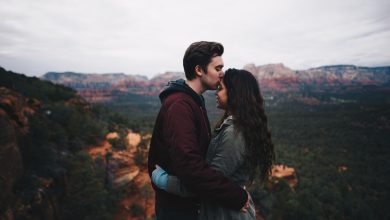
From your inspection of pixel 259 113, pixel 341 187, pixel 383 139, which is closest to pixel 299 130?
pixel 383 139

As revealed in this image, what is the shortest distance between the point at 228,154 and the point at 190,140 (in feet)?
1.05

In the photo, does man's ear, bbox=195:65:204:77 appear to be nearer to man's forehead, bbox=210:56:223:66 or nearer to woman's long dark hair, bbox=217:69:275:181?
man's forehead, bbox=210:56:223:66

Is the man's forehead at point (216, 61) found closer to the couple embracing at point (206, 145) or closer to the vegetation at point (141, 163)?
the couple embracing at point (206, 145)

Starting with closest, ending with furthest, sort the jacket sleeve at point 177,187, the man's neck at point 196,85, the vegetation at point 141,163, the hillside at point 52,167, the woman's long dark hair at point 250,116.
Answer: the jacket sleeve at point 177,187
the woman's long dark hair at point 250,116
the man's neck at point 196,85
the hillside at point 52,167
the vegetation at point 141,163

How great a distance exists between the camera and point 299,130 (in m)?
43.0

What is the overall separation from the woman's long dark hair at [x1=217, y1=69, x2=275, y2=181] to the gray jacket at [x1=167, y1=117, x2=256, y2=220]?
0.06 metres

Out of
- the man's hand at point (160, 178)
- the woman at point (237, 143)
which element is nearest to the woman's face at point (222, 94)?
the woman at point (237, 143)

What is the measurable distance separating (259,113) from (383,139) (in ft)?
160

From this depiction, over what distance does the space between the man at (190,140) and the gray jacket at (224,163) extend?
0.27 ft

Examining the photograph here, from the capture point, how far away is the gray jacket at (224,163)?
157 centimetres

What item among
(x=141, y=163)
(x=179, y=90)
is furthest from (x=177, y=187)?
(x=141, y=163)

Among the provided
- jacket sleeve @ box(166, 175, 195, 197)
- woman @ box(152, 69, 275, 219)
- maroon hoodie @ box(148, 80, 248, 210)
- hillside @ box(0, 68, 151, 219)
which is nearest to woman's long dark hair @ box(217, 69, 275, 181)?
woman @ box(152, 69, 275, 219)

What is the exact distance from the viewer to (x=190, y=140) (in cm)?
140

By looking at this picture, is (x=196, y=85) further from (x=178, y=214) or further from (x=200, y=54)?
(x=178, y=214)
